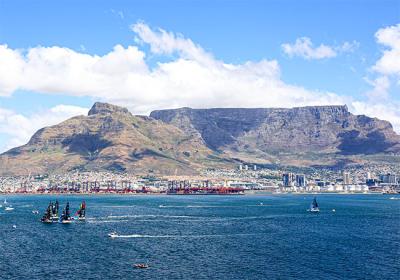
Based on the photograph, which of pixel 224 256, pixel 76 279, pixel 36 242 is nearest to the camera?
pixel 76 279

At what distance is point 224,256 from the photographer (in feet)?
522

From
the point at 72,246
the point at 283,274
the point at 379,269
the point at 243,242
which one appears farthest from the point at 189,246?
the point at 379,269

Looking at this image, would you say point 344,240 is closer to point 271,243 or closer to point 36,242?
point 271,243

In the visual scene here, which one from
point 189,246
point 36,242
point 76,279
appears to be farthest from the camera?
point 36,242

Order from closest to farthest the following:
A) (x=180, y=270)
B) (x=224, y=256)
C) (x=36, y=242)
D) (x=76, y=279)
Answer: (x=76, y=279) < (x=180, y=270) < (x=224, y=256) < (x=36, y=242)

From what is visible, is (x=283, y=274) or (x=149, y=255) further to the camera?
(x=149, y=255)

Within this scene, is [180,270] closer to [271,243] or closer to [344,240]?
[271,243]

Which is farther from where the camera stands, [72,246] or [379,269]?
[72,246]

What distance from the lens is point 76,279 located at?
425 ft

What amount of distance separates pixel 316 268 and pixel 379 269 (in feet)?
52.1

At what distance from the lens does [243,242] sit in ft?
614

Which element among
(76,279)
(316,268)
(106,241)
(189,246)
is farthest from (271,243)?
(76,279)

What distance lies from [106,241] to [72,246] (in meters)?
12.7

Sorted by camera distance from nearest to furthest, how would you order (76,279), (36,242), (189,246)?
(76,279) → (189,246) → (36,242)
